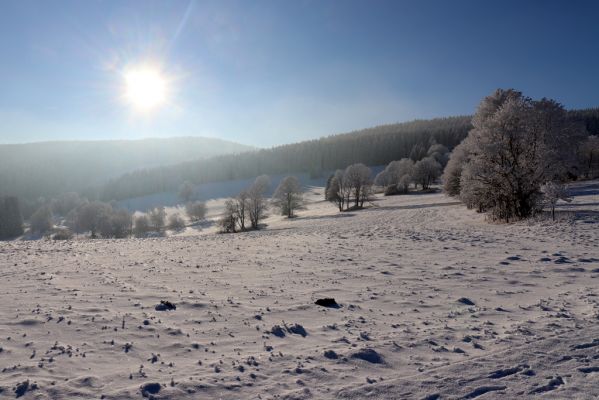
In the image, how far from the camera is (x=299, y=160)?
526ft

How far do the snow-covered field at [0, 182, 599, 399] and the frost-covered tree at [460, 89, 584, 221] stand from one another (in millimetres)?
12927

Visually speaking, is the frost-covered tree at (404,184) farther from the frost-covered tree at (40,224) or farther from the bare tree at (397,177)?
the frost-covered tree at (40,224)

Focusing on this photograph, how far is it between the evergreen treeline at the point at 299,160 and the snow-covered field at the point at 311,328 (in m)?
137

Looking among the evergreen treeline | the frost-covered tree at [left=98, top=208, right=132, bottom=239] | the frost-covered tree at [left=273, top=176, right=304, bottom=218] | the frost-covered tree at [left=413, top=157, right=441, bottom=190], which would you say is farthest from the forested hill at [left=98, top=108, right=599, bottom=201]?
the frost-covered tree at [left=98, top=208, right=132, bottom=239]

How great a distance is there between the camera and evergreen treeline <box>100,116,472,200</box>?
6058 inches

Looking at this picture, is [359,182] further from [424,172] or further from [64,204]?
[64,204]

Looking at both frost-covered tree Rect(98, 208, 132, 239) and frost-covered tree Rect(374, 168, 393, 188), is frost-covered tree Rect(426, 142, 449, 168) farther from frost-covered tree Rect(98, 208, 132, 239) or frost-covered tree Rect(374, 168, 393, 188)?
frost-covered tree Rect(98, 208, 132, 239)

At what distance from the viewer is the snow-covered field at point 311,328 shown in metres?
5.55

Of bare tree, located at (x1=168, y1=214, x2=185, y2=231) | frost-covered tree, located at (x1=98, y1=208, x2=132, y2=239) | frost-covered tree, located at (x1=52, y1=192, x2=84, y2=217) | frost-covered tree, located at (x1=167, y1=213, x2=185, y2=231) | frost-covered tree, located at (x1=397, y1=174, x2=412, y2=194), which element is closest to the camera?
frost-covered tree, located at (x1=98, y1=208, x2=132, y2=239)

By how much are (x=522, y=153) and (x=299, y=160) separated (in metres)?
135

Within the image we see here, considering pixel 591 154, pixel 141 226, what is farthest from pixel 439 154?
pixel 141 226

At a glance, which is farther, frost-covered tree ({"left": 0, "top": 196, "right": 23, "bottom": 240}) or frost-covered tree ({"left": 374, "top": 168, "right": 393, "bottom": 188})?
frost-covered tree ({"left": 374, "top": 168, "right": 393, "bottom": 188})

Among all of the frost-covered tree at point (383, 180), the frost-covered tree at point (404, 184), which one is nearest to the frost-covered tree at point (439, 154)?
the frost-covered tree at point (383, 180)

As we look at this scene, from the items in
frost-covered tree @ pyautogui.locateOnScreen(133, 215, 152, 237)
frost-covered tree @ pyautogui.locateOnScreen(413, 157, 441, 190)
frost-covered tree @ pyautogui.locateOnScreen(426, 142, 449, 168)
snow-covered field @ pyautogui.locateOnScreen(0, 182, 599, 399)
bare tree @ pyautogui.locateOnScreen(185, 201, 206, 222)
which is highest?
frost-covered tree @ pyautogui.locateOnScreen(426, 142, 449, 168)
